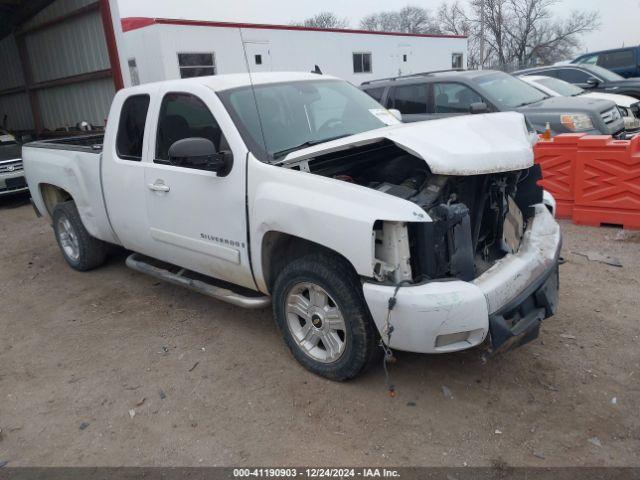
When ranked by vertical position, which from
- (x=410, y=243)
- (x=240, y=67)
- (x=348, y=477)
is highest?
(x=240, y=67)

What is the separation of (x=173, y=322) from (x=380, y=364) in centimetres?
190

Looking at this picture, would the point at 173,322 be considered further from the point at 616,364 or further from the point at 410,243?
the point at 616,364

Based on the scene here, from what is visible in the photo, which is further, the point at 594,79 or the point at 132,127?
the point at 594,79

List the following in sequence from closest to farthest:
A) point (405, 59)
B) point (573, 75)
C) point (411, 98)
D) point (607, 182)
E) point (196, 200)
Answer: point (196, 200), point (607, 182), point (411, 98), point (573, 75), point (405, 59)

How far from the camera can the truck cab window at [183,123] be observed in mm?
3850

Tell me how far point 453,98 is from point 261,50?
10855mm

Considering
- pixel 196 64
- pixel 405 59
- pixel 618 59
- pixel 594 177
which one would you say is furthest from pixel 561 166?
pixel 405 59

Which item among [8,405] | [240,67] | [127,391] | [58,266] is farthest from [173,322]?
[240,67]

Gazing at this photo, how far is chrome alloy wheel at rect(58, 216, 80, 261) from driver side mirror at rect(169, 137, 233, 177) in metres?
2.86

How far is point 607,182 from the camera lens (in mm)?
5918

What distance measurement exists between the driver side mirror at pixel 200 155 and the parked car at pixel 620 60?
54.3 ft

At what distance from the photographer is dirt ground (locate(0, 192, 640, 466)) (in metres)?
2.86

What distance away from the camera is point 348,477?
2680 mm

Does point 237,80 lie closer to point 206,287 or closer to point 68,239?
point 206,287
